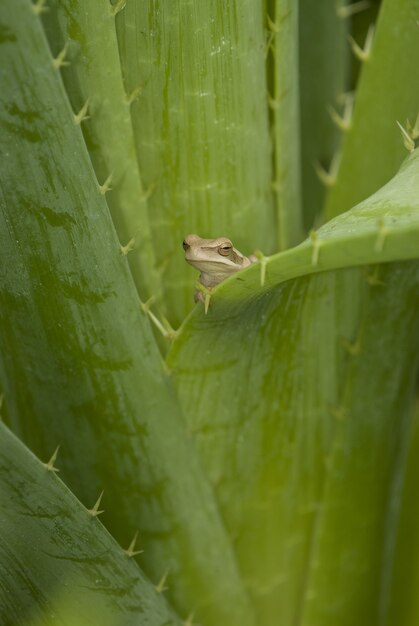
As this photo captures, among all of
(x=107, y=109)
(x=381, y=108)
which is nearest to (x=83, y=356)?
(x=107, y=109)

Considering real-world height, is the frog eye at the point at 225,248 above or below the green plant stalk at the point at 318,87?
below

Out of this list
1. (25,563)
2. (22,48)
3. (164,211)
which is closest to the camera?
(22,48)

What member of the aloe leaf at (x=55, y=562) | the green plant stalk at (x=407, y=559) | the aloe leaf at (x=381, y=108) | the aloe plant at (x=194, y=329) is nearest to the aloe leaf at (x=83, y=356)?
the aloe plant at (x=194, y=329)

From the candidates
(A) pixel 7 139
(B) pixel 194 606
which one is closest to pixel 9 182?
(A) pixel 7 139

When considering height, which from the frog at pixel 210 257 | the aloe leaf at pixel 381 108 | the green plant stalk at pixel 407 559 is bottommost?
the green plant stalk at pixel 407 559

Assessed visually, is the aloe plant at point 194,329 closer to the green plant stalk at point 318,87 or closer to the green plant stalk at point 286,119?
the green plant stalk at point 286,119

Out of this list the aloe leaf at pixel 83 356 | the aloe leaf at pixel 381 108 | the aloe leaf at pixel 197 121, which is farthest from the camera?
the aloe leaf at pixel 381 108

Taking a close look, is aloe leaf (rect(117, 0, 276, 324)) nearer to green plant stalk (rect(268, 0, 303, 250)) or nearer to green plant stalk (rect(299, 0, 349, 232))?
green plant stalk (rect(268, 0, 303, 250))

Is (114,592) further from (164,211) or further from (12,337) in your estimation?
(164,211)
